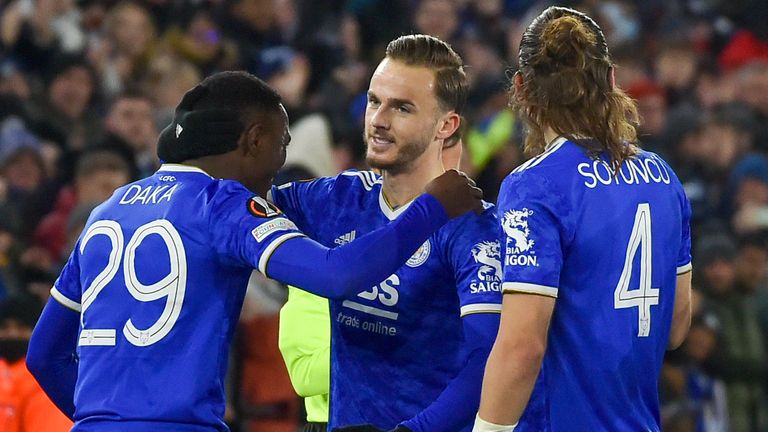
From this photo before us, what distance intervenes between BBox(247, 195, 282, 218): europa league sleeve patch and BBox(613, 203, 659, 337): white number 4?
3.32 ft

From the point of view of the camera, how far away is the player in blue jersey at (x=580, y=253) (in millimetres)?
3857

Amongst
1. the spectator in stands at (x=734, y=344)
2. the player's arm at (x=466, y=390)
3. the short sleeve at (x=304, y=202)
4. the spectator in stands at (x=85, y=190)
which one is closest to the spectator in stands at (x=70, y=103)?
the spectator in stands at (x=85, y=190)

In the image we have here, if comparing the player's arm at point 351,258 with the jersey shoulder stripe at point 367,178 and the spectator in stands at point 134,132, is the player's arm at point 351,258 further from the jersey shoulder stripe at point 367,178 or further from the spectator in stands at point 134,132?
the spectator in stands at point 134,132

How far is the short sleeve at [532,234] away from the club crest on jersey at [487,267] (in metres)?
0.32

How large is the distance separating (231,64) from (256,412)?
4025 millimetres

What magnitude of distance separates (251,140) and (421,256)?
0.69 metres

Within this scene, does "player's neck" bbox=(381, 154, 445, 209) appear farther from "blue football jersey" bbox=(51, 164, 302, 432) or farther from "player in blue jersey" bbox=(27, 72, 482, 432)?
"blue football jersey" bbox=(51, 164, 302, 432)

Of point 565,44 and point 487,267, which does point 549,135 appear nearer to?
point 565,44

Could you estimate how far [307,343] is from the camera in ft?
16.6

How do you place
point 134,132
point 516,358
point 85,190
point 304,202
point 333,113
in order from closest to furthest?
point 516,358 → point 304,202 → point 85,190 → point 134,132 → point 333,113

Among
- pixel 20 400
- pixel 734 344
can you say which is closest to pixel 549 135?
pixel 20 400

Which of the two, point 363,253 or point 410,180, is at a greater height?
point 410,180

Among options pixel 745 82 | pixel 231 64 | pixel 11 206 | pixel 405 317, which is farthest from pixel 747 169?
pixel 405 317

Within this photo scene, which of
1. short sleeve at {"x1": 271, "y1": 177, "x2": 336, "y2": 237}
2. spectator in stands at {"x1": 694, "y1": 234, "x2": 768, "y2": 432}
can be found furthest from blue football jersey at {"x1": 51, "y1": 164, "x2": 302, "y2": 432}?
spectator in stands at {"x1": 694, "y1": 234, "x2": 768, "y2": 432}
